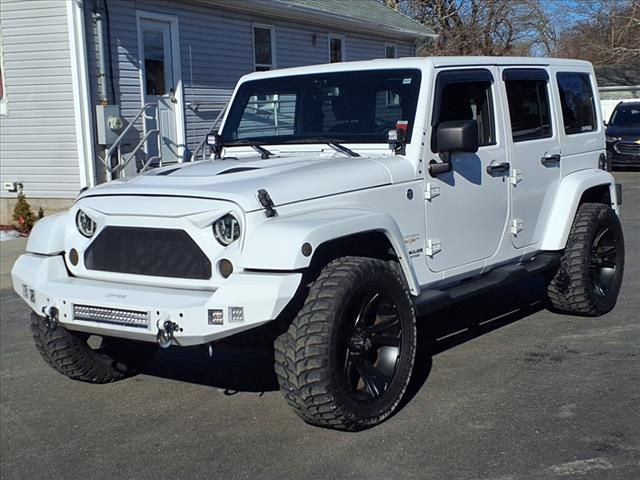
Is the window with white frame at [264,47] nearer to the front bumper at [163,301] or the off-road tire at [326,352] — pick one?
the front bumper at [163,301]

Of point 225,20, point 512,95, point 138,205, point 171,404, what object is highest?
point 225,20

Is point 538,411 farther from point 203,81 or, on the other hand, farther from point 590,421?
point 203,81

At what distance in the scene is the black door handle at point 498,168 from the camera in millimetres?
5520

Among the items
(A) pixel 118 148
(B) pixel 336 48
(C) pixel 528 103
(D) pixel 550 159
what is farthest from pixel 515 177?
(B) pixel 336 48

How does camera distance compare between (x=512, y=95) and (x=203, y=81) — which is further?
(x=203, y=81)

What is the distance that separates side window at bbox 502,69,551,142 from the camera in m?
5.89

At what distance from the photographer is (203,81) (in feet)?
48.3

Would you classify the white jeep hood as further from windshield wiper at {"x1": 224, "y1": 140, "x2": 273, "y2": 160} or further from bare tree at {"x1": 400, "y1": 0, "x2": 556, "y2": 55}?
bare tree at {"x1": 400, "y1": 0, "x2": 556, "y2": 55}

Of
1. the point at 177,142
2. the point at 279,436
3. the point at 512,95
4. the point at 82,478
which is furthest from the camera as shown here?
the point at 177,142

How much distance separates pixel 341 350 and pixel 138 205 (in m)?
1.30

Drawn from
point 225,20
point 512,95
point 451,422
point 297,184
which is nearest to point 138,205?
point 297,184

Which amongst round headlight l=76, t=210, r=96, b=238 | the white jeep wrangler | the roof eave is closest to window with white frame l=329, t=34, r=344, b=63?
the roof eave

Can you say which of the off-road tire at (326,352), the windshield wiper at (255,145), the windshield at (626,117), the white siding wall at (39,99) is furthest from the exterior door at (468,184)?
the windshield at (626,117)

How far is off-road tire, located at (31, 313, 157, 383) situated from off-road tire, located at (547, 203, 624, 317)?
3071 mm
